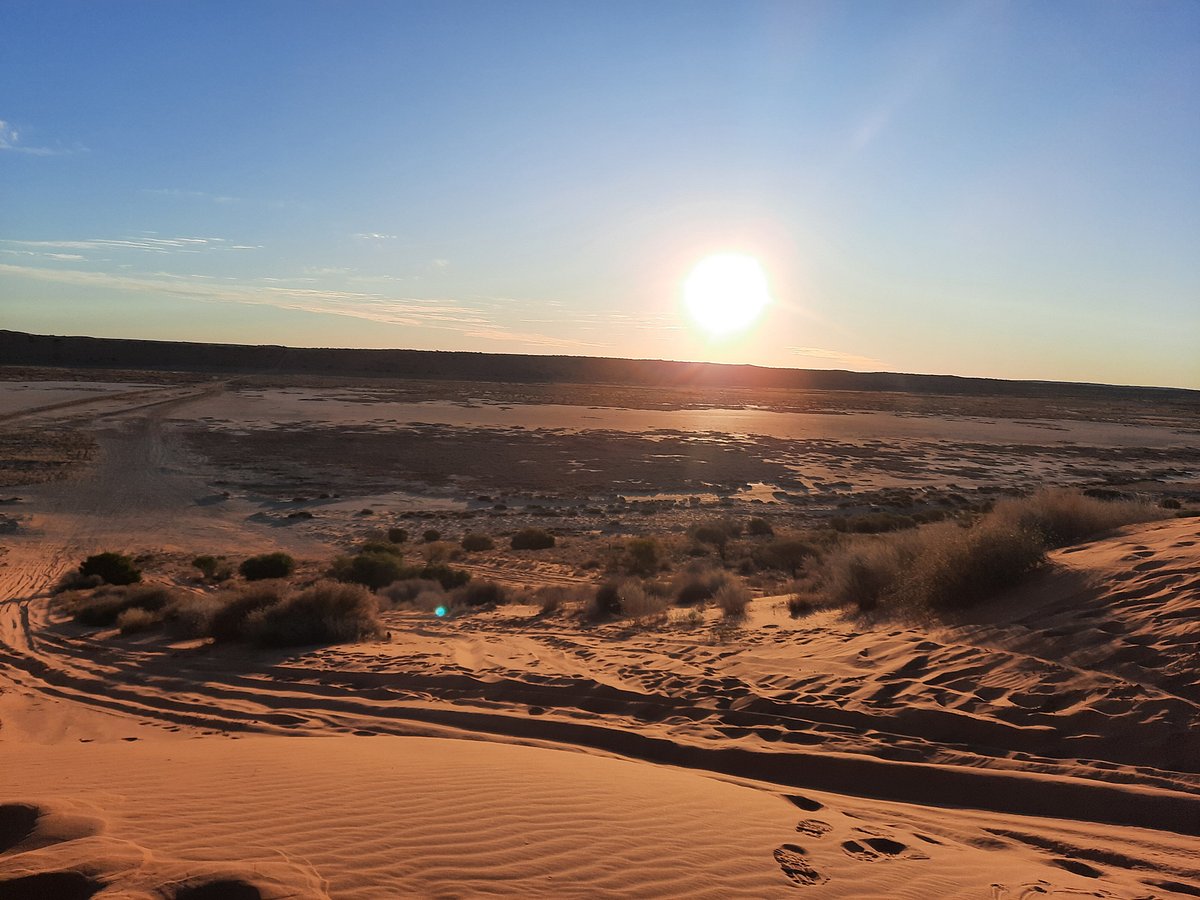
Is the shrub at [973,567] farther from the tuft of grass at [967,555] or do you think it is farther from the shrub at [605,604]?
the shrub at [605,604]

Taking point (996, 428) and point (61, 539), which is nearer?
point (61, 539)

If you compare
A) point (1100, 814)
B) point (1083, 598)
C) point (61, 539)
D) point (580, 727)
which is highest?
point (1083, 598)

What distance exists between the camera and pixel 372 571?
632 inches

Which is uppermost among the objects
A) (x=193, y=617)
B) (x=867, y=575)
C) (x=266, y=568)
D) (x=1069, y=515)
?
(x=1069, y=515)

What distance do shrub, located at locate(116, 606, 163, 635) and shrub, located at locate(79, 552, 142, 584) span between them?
3.89m

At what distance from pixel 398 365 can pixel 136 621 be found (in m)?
132

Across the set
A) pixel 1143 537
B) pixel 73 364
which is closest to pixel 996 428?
pixel 1143 537

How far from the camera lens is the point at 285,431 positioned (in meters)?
48.8

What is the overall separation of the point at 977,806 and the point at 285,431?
157 ft

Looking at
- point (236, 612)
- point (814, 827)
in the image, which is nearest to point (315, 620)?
point (236, 612)

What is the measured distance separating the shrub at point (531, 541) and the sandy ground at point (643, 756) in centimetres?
851

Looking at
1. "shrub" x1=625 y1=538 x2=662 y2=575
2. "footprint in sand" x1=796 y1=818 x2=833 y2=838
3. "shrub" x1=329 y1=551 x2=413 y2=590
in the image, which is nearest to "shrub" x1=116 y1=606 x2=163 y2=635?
"shrub" x1=329 y1=551 x2=413 y2=590

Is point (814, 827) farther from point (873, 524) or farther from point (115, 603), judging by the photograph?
point (873, 524)

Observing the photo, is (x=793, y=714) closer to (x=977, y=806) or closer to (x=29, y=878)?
(x=977, y=806)
